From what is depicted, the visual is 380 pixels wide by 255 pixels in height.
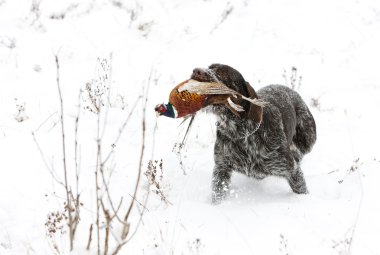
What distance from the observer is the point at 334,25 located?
764cm

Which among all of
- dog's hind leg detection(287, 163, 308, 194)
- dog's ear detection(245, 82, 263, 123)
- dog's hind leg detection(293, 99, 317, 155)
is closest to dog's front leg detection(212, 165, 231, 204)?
dog's hind leg detection(287, 163, 308, 194)

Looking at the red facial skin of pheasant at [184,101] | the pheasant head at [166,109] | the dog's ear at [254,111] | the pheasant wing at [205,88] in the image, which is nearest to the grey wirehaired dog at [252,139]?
the dog's ear at [254,111]

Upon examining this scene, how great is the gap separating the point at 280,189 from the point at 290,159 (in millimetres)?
553

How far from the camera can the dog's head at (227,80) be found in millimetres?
3379

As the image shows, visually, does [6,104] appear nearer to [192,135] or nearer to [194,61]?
[192,135]

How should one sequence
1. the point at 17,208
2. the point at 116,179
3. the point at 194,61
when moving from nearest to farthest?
the point at 17,208 < the point at 116,179 < the point at 194,61

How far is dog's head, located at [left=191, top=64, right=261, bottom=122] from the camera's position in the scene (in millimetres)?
3379

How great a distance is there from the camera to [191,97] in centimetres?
330

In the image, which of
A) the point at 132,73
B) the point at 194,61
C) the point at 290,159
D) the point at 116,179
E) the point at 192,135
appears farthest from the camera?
the point at 194,61

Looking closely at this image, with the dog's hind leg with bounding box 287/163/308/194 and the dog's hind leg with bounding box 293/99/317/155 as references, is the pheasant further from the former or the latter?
the dog's hind leg with bounding box 293/99/317/155

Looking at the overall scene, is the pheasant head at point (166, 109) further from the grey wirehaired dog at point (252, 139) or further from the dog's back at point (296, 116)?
the dog's back at point (296, 116)

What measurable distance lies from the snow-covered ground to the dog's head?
1.72 ft

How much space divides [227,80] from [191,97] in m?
0.33

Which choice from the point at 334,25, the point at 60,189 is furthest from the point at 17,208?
the point at 334,25
